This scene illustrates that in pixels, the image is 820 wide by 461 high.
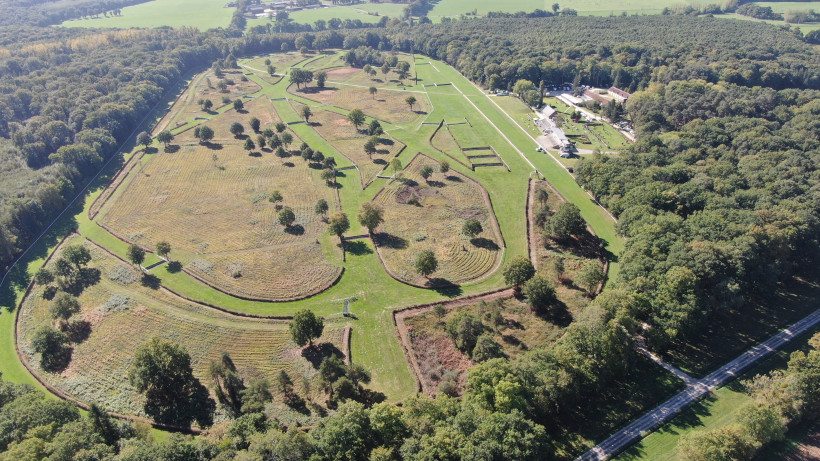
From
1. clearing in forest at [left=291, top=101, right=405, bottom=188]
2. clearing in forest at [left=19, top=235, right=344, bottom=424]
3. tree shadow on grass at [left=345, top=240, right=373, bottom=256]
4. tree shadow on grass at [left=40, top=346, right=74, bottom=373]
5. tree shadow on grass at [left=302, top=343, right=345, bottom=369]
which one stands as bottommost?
tree shadow on grass at [left=40, top=346, right=74, bottom=373]

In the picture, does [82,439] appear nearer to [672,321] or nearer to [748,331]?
[672,321]

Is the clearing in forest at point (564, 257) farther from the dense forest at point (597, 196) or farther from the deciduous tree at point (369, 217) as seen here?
the deciduous tree at point (369, 217)

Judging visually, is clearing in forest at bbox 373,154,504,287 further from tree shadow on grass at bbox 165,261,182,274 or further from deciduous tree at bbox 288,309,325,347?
tree shadow on grass at bbox 165,261,182,274

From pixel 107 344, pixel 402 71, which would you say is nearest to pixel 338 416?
pixel 107 344

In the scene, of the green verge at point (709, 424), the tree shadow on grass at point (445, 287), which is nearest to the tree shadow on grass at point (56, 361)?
the tree shadow on grass at point (445, 287)

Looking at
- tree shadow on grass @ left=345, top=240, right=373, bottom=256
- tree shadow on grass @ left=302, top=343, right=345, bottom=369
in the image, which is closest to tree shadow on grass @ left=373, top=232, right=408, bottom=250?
tree shadow on grass @ left=345, top=240, right=373, bottom=256

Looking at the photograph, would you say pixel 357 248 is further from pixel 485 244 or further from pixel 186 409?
pixel 186 409
